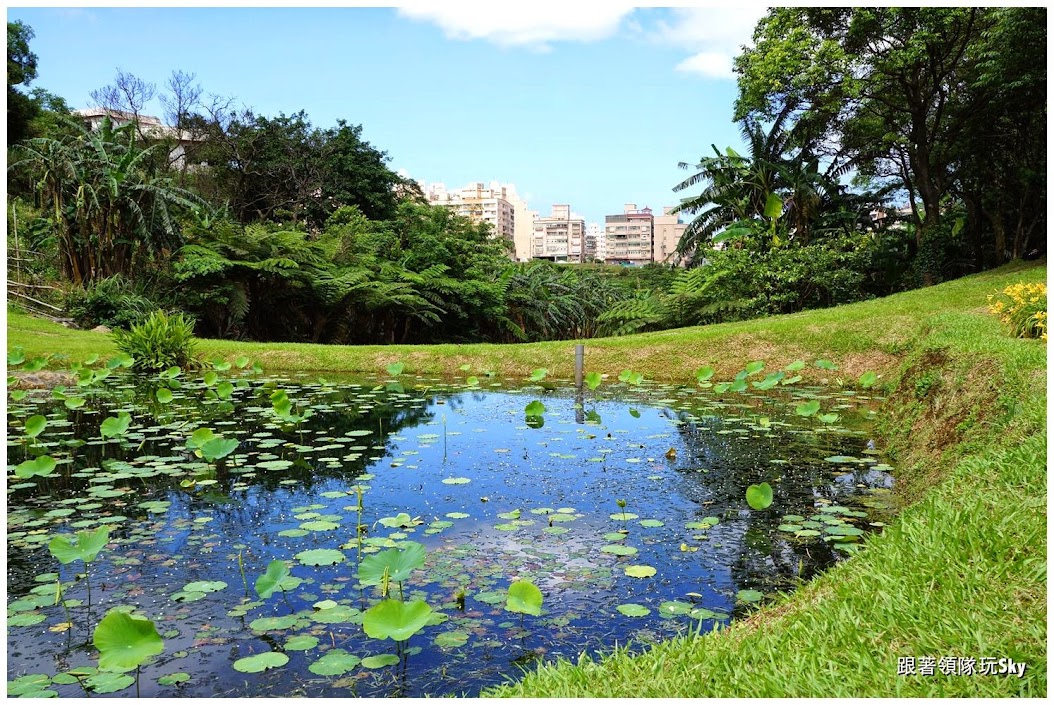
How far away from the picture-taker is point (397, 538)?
→ 11.0 ft

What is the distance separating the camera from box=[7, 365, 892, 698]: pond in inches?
91.4

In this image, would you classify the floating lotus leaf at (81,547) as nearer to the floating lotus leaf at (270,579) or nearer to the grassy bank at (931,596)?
the floating lotus leaf at (270,579)

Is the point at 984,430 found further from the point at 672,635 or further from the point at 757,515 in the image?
the point at 672,635

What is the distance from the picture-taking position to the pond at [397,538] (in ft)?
7.61

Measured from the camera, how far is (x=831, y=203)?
20.0 meters

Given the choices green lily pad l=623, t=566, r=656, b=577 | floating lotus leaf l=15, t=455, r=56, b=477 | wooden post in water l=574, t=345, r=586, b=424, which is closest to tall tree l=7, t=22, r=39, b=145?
wooden post in water l=574, t=345, r=586, b=424

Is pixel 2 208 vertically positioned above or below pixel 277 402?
above

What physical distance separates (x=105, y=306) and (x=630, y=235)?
238 feet

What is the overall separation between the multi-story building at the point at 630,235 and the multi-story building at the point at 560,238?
470 cm

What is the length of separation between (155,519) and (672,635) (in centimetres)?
271

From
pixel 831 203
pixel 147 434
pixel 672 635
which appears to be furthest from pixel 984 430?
pixel 831 203

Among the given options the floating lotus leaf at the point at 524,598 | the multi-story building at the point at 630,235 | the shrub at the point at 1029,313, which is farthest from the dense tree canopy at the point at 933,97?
the multi-story building at the point at 630,235

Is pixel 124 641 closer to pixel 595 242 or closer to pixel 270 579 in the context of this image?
pixel 270 579

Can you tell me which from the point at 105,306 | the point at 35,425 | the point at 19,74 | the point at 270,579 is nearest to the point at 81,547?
the point at 270,579
